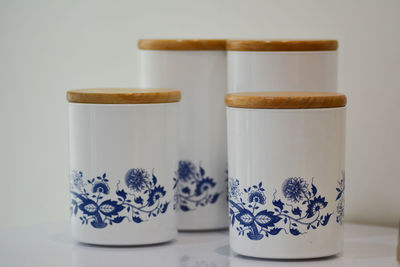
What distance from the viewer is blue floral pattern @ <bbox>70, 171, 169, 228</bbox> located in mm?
807

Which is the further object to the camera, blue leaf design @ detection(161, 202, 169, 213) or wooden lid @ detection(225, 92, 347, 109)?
blue leaf design @ detection(161, 202, 169, 213)

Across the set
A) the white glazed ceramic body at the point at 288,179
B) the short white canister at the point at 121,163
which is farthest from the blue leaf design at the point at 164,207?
the white glazed ceramic body at the point at 288,179

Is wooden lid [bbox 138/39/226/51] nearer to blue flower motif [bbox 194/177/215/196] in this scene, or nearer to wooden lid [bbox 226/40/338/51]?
wooden lid [bbox 226/40/338/51]

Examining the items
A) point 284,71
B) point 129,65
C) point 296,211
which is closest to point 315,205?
point 296,211

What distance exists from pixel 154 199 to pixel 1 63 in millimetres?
725

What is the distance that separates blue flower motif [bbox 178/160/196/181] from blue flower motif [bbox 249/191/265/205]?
152mm

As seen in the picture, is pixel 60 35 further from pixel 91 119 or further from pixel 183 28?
pixel 91 119

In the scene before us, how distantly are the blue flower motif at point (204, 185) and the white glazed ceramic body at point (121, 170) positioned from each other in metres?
0.07

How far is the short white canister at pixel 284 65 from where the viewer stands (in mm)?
838

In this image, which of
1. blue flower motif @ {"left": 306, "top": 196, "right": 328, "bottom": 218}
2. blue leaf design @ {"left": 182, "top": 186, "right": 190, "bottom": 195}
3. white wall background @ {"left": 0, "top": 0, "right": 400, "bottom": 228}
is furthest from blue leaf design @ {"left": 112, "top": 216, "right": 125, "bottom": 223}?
white wall background @ {"left": 0, "top": 0, "right": 400, "bottom": 228}

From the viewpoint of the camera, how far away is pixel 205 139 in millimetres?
892

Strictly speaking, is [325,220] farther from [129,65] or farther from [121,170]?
[129,65]

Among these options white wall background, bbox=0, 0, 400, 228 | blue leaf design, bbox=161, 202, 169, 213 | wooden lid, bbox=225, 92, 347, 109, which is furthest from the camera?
white wall background, bbox=0, 0, 400, 228

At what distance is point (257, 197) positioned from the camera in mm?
751
